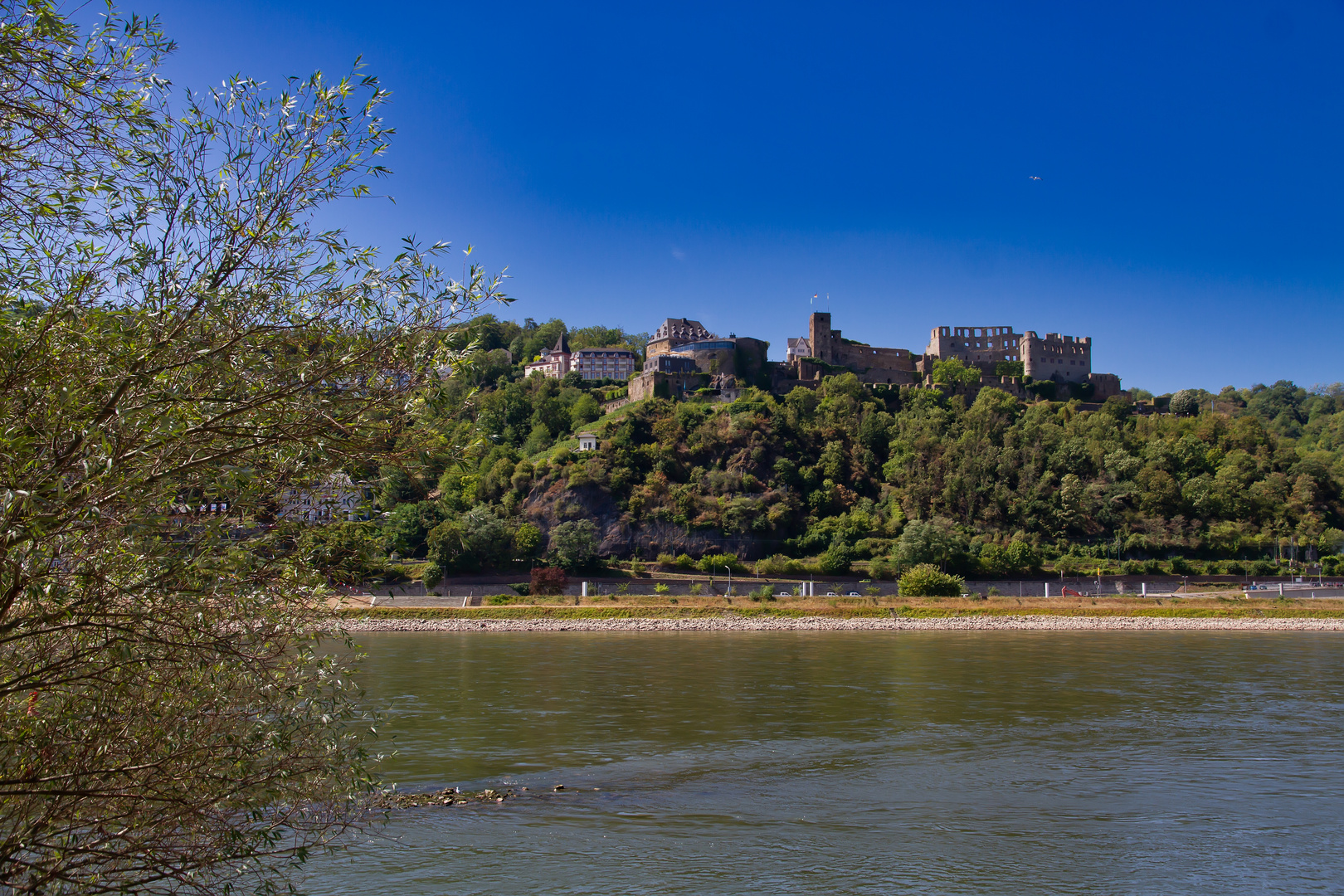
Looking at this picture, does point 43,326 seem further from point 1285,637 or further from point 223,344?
point 1285,637

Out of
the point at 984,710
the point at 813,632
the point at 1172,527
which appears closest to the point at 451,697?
the point at 984,710

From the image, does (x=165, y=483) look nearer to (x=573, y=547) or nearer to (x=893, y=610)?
(x=893, y=610)

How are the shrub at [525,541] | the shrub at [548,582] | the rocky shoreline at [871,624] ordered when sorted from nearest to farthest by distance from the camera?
the rocky shoreline at [871,624] < the shrub at [548,582] < the shrub at [525,541]

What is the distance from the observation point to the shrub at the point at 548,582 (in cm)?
4503

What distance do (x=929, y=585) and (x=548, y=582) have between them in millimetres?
18579

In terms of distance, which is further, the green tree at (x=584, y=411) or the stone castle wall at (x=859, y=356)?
the stone castle wall at (x=859, y=356)

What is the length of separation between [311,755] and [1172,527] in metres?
59.8

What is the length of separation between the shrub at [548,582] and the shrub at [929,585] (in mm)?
16735

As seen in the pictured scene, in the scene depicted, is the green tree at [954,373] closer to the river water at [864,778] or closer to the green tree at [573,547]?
the green tree at [573,547]

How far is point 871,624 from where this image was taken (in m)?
38.7

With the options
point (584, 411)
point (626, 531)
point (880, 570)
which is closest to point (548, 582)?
point (626, 531)

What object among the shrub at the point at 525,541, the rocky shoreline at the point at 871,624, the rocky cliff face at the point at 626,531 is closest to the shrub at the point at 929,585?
the rocky shoreline at the point at 871,624

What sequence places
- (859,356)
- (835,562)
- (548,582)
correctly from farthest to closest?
(859,356)
(835,562)
(548,582)

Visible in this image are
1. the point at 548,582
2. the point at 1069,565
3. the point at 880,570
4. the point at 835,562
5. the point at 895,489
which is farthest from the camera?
the point at 895,489
